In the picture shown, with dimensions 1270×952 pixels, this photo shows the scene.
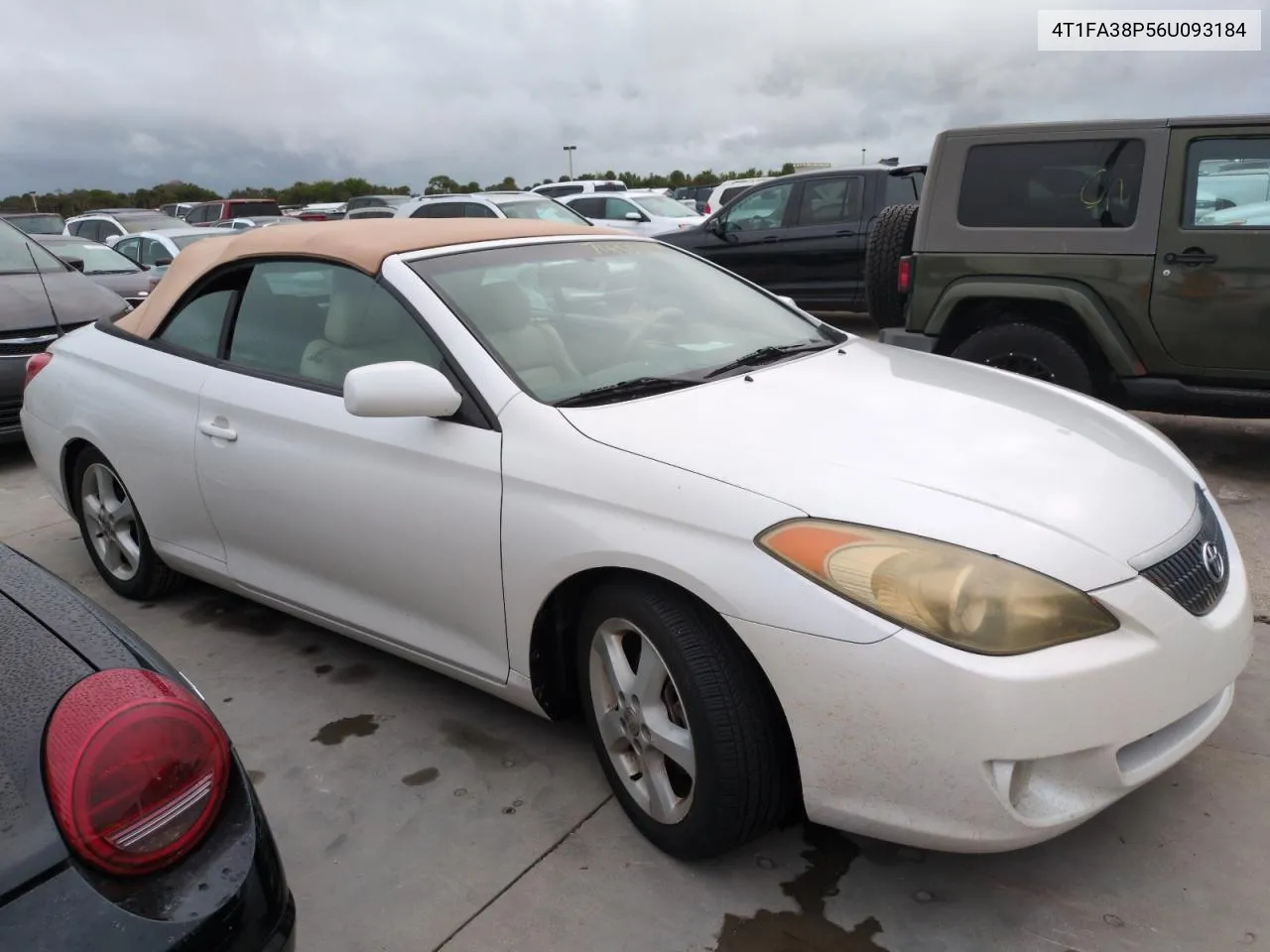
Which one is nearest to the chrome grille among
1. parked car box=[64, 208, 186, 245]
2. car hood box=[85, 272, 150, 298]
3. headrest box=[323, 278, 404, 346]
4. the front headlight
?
the front headlight

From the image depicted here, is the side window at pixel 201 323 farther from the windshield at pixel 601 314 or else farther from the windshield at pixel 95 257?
the windshield at pixel 95 257

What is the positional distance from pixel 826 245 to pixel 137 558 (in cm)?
782

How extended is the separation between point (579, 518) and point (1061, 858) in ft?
4.54

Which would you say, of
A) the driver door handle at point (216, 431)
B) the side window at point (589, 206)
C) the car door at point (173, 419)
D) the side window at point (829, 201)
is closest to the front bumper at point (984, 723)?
the driver door handle at point (216, 431)

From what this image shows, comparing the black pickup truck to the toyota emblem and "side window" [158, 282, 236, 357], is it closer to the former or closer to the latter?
"side window" [158, 282, 236, 357]

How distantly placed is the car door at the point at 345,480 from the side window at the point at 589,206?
500 inches

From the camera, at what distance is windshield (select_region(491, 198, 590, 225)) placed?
42.1 ft

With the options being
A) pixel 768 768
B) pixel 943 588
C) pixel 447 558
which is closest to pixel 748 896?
pixel 768 768

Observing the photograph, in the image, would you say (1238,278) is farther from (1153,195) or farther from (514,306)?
(514,306)

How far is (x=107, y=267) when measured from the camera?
36.2 ft

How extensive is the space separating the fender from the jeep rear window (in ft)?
1.06

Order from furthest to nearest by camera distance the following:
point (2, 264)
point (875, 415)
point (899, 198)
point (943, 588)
Result: point (899, 198), point (2, 264), point (875, 415), point (943, 588)

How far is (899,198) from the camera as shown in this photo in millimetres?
9844

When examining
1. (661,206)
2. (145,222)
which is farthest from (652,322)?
(145,222)
